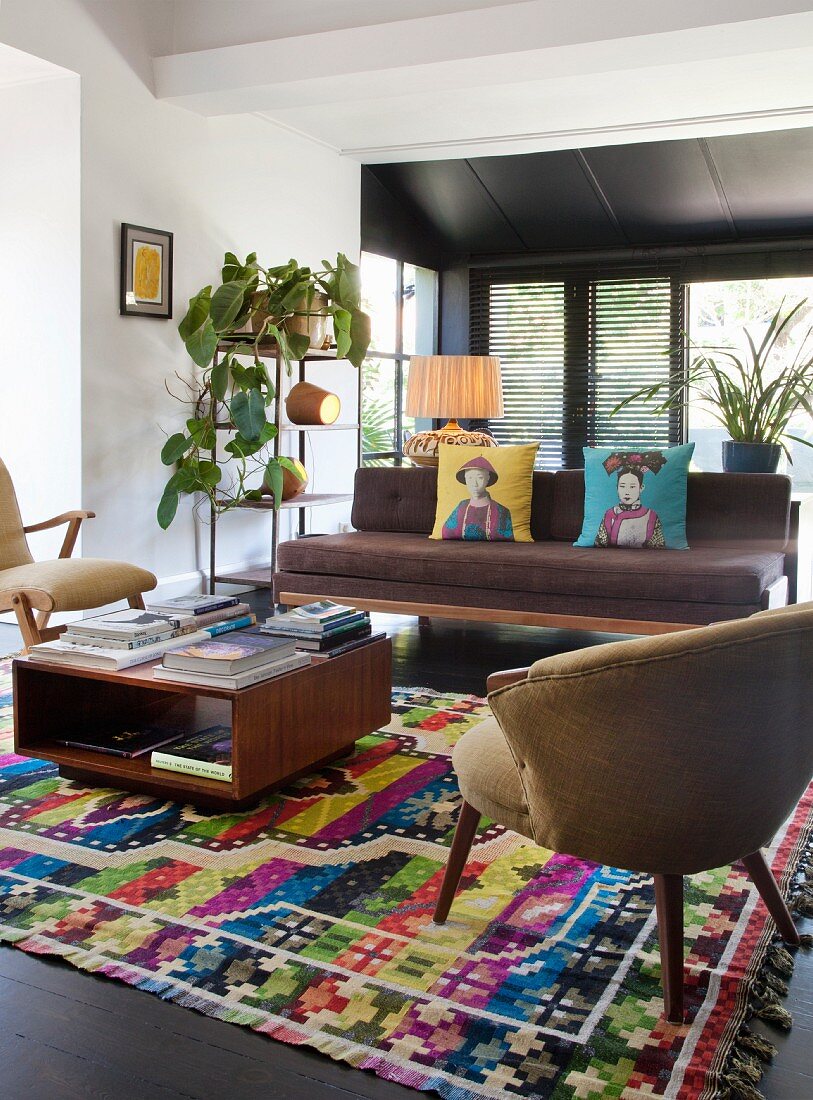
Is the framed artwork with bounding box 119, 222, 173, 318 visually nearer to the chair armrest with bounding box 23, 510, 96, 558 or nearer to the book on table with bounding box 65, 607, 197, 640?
the chair armrest with bounding box 23, 510, 96, 558

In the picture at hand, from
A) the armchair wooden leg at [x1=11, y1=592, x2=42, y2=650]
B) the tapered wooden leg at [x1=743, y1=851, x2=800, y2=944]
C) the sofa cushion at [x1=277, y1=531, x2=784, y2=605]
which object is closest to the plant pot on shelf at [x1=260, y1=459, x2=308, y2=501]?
the sofa cushion at [x1=277, y1=531, x2=784, y2=605]

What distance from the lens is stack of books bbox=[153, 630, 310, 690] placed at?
2596 mm

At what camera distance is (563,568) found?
4188 mm

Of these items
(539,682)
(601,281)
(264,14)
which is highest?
(264,14)

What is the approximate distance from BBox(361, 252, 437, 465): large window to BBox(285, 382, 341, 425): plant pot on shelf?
170 centimetres

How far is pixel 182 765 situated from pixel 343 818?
0.42 m

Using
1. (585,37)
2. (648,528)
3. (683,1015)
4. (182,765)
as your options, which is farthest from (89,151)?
(683,1015)

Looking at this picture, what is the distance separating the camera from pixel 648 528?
4441 mm

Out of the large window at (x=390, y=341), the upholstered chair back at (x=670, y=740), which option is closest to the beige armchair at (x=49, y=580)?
the upholstered chair back at (x=670, y=740)

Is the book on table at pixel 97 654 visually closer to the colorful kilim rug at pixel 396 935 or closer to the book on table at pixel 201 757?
the book on table at pixel 201 757

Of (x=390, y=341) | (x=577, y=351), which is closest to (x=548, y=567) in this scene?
(x=390, y=341)

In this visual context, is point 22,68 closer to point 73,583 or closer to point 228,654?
point 73,583

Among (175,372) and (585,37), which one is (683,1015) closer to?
(585,37)

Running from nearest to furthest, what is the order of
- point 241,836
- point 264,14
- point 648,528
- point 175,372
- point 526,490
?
point 241,836 < point 648,528 < point 526,490 < point 264,14 < point 175,372
